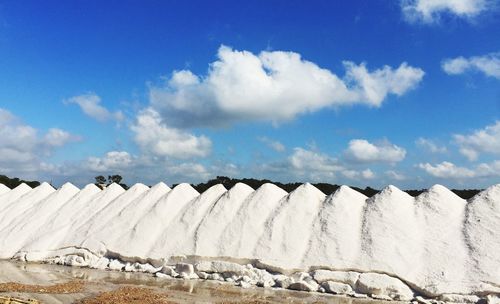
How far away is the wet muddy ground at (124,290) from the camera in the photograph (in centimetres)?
1427

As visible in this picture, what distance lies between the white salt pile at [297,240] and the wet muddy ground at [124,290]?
3.32ft

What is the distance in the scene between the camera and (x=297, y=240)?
19.7m

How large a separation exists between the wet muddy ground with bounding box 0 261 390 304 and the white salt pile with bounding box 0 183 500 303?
101 centimetres

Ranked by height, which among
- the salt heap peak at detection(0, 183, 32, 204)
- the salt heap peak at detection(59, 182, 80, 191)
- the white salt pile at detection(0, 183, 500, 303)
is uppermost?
the salt heap peak at detection(59, 182, 80, 191)

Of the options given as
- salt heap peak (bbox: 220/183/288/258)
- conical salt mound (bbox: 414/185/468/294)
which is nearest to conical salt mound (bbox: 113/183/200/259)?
salt heap peak (bbox: 220/183/288/258)

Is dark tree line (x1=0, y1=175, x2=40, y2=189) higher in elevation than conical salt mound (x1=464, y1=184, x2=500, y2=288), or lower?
higher

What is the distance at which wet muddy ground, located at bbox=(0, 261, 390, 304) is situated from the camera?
1427 cm

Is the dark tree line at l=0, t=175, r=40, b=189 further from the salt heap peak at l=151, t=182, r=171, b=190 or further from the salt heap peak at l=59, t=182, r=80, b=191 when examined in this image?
the salt heap peak at l=151, t=182, r=171, b=190

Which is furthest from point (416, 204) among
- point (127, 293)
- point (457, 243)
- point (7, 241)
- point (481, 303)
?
point (7, 241)

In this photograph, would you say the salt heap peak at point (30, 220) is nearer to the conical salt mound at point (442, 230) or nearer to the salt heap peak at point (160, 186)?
the salt heap peak at point (160, 186)

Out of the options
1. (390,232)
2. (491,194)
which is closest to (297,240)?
(390,232)

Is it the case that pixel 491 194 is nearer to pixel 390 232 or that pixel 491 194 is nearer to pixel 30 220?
pixel 390 232

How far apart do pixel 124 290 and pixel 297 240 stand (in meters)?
7.23

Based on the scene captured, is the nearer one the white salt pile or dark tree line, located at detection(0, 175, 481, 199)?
the white salt pile
